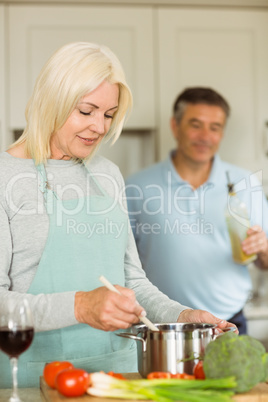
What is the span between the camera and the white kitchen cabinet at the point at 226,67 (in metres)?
2.93

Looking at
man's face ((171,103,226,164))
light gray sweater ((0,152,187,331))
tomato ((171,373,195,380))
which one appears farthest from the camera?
man's face ((171,103,226,164))

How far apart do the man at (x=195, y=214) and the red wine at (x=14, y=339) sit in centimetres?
148

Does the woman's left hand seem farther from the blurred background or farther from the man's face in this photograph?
the blurred background

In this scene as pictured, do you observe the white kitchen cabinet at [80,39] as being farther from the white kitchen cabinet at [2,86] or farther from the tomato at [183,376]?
the tomato at [183,376]

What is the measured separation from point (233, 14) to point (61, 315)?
2150 mm

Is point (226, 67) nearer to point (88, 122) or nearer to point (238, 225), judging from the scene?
point (238, 225)

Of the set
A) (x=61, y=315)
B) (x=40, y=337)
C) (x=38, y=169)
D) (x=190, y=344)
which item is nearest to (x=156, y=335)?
(x=190, y=344)

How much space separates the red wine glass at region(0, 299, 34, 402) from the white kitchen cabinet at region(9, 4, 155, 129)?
1.82m

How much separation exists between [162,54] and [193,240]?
95cm

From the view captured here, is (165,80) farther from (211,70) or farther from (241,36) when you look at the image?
(241,36)

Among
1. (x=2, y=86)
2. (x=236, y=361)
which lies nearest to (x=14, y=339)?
(x=236, y=361)

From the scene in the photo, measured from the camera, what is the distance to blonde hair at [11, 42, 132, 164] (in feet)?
4.88

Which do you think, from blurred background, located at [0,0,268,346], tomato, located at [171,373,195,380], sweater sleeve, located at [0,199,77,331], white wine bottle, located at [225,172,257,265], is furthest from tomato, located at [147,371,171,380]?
blurred background, located at [0,0,268,346]

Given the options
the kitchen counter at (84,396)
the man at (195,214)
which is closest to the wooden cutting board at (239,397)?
the kitchen counter at (84,396)
